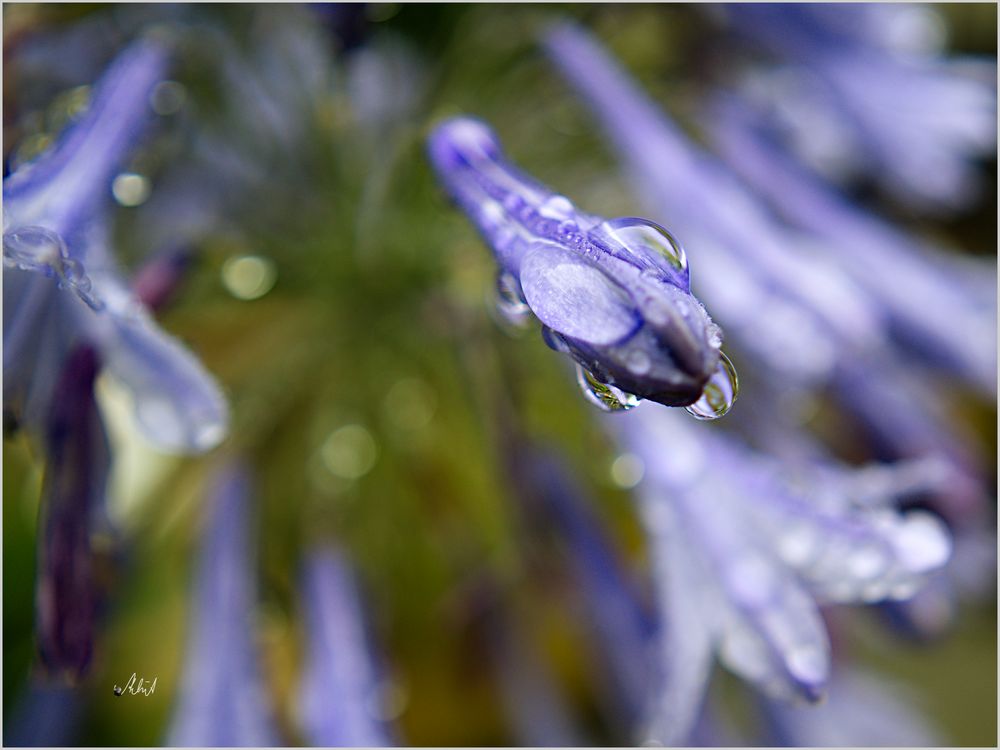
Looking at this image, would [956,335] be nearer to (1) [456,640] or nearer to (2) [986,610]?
(1) [456,640]

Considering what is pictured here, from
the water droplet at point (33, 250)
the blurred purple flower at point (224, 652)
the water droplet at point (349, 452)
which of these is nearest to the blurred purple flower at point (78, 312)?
the water droplet at point (33, 250)

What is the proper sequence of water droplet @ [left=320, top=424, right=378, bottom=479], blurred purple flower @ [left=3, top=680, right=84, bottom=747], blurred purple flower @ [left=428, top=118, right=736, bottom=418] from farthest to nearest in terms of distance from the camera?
water droplet @ [left=320, top=424, right=378, bottom=479] → blurred purple flower @ [left=3, top=680, right=84, bottom=747] → blurred purple flower @ [left=428, top=118, right=736, bottom=418]

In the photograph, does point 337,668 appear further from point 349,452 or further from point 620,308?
point 620,308

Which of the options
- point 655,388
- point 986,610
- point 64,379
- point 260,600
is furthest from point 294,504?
point 986,610

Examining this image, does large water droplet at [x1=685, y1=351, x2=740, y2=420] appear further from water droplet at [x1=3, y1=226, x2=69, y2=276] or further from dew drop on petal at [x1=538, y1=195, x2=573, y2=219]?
water droplet at [x1=3, y1=226, x2=69, y2=276]
